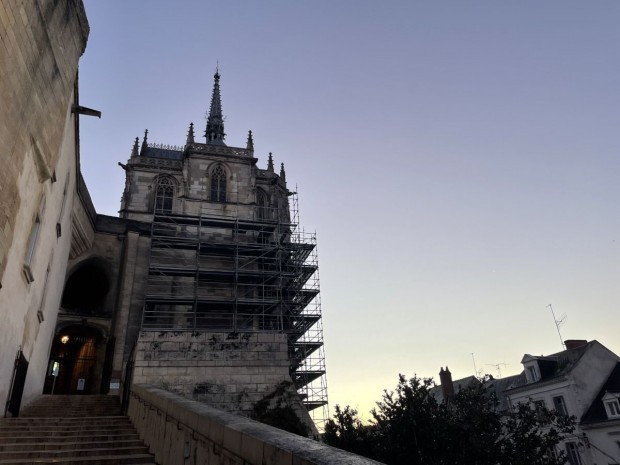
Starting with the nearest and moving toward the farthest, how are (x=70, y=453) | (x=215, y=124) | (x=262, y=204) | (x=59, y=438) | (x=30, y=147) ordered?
1. (x=70, y=453)
2. (x=59, y=438)
3. (x=30, y=147)
4. (x=262, y=204)
5. (x=215, y=124)

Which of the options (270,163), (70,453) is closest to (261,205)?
(270,163)

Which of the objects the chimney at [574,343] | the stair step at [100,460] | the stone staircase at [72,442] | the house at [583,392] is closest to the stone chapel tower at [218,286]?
the stone staircase at [72,442]

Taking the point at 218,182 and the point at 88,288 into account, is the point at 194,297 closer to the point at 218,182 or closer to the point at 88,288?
the point at 88,288

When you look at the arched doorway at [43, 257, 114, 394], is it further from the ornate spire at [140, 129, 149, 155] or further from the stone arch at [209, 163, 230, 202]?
the ornate spire at [140, 129, 149, 155]

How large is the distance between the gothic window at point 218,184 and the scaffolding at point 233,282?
3998 mm

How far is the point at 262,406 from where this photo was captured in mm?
17828

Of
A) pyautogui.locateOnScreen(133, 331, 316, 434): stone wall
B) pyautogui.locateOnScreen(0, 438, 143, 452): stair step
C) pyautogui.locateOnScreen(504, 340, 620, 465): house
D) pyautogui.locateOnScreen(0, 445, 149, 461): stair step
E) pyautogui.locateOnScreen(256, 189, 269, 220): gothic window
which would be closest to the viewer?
pyautogui.locateOnScreen(0, 445, 149, 461): stair step

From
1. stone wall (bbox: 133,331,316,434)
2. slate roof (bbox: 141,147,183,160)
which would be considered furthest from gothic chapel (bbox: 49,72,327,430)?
slate roof (bbox: 141,147,183,160)

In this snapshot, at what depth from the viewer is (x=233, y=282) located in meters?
27.8

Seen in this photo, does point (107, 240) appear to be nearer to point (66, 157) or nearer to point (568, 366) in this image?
point (66, 157)

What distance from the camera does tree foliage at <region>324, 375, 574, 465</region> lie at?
16375mm

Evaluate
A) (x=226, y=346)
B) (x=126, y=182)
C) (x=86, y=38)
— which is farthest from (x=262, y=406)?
(x=126, y=182)

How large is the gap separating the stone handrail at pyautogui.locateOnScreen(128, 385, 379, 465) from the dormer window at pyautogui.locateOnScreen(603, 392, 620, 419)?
2485 centimetres

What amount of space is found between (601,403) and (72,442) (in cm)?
2739
